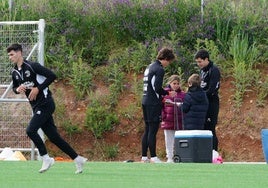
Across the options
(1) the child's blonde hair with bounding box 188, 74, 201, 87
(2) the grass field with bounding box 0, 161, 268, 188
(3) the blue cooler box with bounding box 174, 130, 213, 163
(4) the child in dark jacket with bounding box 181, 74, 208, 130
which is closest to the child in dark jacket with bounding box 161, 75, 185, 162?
(4) the child in dark jacket with bounding box 181, 74, 208, 130

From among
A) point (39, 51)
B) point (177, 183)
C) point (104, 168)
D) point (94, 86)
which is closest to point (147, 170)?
point (104, 168)

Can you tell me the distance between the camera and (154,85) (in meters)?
18.4

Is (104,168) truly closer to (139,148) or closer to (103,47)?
(139,148)

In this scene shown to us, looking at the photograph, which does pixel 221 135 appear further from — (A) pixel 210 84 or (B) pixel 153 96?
(B) pixel 153 96

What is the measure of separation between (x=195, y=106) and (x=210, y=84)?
2.10 feet

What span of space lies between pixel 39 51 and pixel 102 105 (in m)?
2.45

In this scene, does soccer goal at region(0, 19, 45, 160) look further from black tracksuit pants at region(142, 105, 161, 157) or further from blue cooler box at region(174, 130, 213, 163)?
blue cooler box at region(174, 130, 213, 163)

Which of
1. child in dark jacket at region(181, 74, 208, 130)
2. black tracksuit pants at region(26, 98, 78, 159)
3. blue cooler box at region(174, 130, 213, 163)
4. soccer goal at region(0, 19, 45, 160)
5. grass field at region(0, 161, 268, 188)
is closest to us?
grass field at region(0, 161, 268, 188)

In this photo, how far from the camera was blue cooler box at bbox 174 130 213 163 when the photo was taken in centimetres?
1770

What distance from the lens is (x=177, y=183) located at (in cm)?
1251

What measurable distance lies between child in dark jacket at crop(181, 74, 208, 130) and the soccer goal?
13.7 feet

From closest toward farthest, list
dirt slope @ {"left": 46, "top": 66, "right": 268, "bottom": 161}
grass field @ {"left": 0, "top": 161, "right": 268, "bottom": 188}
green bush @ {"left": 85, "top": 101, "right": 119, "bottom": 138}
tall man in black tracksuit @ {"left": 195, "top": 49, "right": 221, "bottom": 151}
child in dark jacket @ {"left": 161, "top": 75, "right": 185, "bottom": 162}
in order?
grass field @ {"left": 0, "top": 161, "right": 268, "bottom": 188}, tall man in black tracksuit @ {"left": 195, "top": 49, "right": 221, "bottom": 151}, child in dark jacket @ {"left": 161, "top": 75, "right": 185, "bottom": 162}, dirt slope @ {"left": 46, "top": 66, "right": 268, "bottom": 161}, green bush @ {"left": 85, "top": 101, "right": 119, "bottom": 138}

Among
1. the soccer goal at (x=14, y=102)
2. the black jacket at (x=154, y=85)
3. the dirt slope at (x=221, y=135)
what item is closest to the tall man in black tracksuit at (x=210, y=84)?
the black jacket at (x=154, y=85)

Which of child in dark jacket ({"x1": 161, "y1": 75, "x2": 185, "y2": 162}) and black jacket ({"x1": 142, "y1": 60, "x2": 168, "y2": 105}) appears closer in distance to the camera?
black jacket ({"x1": 142, "y1": 60, "x2": 168, "y2": 105})
